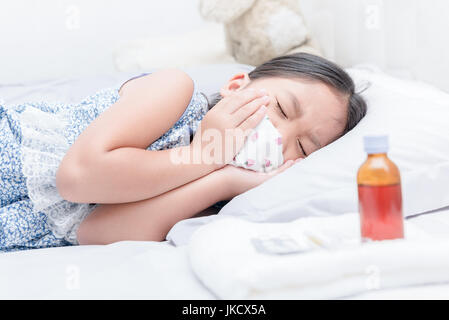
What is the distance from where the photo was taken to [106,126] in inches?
41.0

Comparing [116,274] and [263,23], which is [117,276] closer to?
[116,274]

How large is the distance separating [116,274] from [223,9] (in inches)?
51.8

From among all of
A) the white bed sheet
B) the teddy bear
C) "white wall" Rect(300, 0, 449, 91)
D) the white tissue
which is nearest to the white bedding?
the white bed sheet

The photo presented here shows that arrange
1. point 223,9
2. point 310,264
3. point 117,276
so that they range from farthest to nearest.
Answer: point 223,9 → point 117,276 → point 310,264

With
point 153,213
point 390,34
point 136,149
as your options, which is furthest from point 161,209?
point 390,34

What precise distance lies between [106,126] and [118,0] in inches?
54.6

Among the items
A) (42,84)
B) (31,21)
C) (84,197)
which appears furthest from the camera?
(31,21)

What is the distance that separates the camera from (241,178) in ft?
3.63

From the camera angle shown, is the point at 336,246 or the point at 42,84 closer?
the point at 336,246

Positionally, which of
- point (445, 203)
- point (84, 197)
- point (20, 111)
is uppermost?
point (20, 111)

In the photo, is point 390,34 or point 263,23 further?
point 263,23

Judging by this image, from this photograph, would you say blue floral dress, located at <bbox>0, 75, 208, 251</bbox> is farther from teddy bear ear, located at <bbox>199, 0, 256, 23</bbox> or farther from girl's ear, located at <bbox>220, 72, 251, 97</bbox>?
teddy bear ear, located at <bbox>199, 0, 256, 23</bbox>
